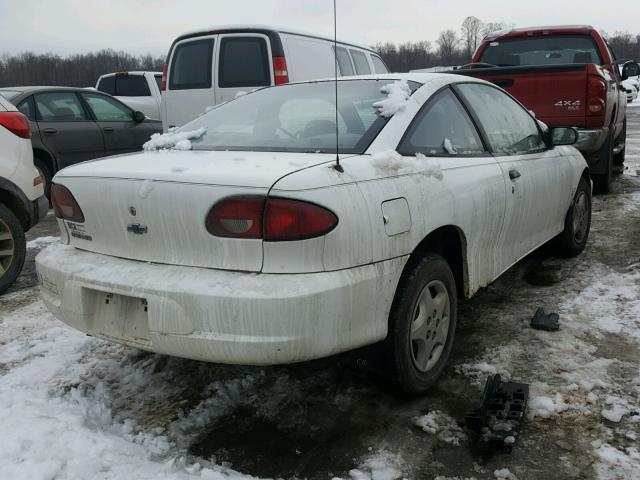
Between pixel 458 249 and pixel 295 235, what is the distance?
1212 mm

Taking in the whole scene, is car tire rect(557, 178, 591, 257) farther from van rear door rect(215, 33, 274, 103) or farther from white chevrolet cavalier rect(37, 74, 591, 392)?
van rear door rect(215, 33, 274, 103)

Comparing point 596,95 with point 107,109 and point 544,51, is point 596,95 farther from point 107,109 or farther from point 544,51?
point 107,109

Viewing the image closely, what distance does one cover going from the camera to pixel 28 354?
3.45 m

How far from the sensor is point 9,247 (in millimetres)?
4629

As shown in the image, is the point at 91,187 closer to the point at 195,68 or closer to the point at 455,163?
the point at 455,163

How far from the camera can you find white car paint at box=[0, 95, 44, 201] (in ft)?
15.1

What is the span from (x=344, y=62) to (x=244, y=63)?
2.42 meters

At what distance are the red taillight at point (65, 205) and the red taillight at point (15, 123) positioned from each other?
2105 mm

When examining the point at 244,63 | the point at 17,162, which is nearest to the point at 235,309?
the point at 17,162

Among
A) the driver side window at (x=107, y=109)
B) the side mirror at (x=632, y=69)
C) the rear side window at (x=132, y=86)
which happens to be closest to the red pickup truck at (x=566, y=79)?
the side mirror at (x=632, y=69)

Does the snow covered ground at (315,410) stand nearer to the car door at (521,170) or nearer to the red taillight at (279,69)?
the car door at (521,170)

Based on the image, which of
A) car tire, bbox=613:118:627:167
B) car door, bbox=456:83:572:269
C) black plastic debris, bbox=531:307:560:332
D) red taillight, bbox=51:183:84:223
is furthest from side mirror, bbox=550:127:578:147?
car tire, bbox=613:118:627:167

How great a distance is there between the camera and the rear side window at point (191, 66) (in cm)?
798

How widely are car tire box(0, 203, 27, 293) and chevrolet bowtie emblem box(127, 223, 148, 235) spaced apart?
250cm
